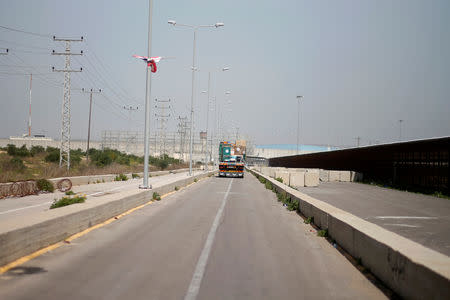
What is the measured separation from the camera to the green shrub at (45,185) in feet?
82.7

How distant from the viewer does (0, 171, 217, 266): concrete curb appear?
23.1 feet

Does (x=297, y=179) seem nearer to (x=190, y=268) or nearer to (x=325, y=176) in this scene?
(x=325, y=176)

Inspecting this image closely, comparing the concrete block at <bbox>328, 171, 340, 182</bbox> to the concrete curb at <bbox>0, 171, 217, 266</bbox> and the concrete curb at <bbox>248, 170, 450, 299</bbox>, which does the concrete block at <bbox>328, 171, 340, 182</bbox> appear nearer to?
the concrete curb at <bbox>0, 171, 217, 266</bbox>

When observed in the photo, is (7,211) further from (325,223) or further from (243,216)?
(325,223)

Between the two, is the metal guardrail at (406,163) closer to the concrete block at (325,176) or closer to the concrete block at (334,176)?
the concrete block at (334,176)

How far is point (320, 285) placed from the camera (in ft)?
21.2

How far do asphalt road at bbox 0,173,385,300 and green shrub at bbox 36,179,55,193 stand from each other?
15.3 metres

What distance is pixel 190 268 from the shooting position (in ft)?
23.8

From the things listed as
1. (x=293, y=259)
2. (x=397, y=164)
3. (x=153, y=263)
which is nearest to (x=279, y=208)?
(x=293, y=259)

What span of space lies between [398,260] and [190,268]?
333 cm

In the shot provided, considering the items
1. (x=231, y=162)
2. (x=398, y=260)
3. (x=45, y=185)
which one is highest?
(x=231, y=162)

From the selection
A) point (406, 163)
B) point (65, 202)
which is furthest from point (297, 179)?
point (65, 202)

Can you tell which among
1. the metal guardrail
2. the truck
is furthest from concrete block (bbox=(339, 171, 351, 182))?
the truck

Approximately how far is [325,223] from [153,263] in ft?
18.2
